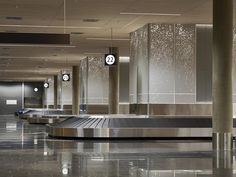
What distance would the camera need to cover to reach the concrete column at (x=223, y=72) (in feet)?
53.6

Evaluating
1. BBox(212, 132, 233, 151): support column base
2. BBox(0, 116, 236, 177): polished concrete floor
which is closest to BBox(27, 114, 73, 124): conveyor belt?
BBox(212, 132, 233, 151): support column base

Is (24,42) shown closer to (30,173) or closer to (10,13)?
(10,13)

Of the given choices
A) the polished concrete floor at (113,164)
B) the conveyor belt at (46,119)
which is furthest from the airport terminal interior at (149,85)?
the conveyor belt at (46,119)

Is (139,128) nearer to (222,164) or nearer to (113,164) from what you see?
(222,164)

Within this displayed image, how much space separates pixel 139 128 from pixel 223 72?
7037mm

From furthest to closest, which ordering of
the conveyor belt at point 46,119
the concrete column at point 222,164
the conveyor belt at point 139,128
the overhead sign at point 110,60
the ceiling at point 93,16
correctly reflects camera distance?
the conveyor belt at point 46,119 < the overhead sign at point 110,60 < the conveyor belt at point 139,128 < the ceiling at point 93,16 < the concrete column at point 222,164

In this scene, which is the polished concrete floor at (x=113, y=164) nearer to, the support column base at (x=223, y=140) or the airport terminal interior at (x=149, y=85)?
the airport terminal interior at (x=149, y=85)

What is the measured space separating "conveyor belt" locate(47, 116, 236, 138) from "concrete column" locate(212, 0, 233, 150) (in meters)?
6.17

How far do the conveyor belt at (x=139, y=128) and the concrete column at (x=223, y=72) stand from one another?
617 centimetres

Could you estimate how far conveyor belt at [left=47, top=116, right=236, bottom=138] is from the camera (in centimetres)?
2255

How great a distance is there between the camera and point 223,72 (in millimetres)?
16359

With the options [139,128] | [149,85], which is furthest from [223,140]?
[149,85]

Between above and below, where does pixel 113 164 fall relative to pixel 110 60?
below

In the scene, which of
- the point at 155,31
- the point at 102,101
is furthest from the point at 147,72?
the point at 102,101
